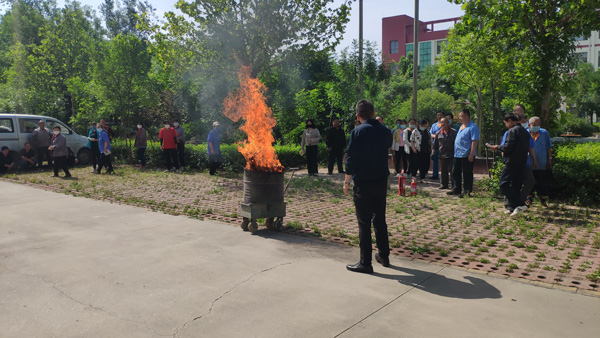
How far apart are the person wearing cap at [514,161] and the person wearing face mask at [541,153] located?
0.75m

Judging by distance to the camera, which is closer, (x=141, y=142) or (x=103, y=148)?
(x=103, y=148)

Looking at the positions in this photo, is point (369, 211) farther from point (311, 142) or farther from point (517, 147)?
point (311, 142)

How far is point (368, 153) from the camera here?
554 cm

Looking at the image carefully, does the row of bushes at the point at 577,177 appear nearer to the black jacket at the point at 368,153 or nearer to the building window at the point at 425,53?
the black jacket at the point at 368,153

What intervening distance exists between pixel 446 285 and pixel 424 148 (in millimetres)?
8984

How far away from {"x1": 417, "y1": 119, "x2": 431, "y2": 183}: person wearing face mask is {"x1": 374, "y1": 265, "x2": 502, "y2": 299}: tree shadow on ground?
8.50 m

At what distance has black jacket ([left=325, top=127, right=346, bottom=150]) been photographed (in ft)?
47.7

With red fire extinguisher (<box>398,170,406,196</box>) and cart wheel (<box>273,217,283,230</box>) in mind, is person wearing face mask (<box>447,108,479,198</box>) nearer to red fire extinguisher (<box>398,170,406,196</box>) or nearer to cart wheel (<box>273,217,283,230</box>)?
red fire extinguisher (<box>398,170,406,196</box>)

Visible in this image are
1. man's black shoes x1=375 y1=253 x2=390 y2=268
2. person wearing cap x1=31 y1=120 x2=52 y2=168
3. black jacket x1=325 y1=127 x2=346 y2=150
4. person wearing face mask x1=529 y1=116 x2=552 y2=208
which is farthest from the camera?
person wearing cap x1=31 y1=120 x2=52 y2=168

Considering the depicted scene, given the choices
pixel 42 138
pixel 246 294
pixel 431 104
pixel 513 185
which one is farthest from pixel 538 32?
pixel 431 104

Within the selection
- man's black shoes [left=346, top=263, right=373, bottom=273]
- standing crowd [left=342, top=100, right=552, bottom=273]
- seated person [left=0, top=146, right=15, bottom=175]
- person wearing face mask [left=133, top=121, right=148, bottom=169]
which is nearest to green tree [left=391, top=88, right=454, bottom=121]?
standing crowd [left=342, top=100, right=552, bottom=273]

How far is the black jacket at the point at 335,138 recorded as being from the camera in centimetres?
1455

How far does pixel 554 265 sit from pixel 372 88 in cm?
1849

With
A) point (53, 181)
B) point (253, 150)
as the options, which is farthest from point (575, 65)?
point (53, 181)
